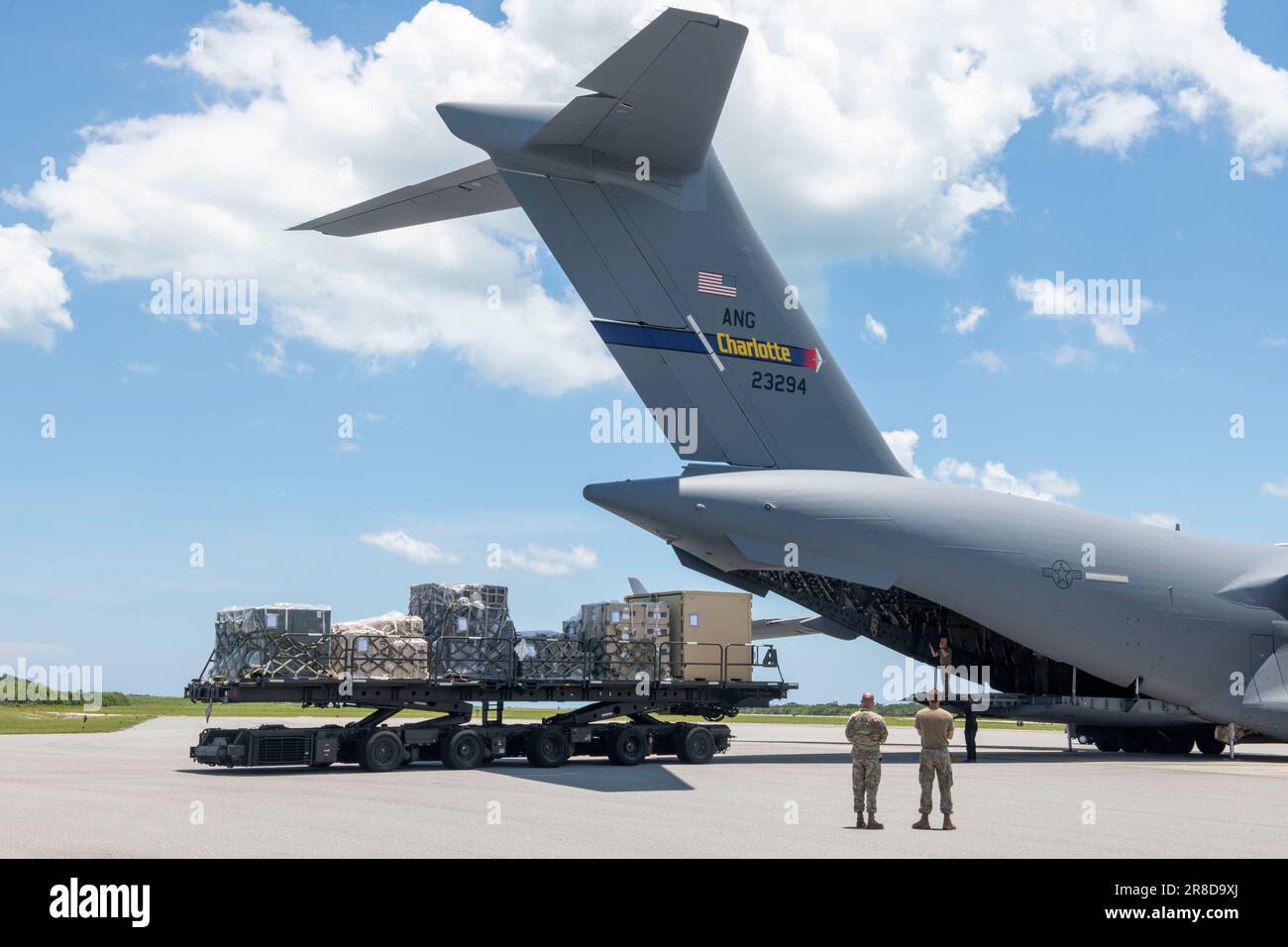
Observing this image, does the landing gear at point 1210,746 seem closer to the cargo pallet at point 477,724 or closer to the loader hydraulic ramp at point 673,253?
the loader hydraulic ramp at point 673,253

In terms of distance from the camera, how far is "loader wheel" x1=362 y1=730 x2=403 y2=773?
18.3 meters

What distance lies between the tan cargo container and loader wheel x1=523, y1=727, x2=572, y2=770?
2.74 m

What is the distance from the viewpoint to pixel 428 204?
64.8ft

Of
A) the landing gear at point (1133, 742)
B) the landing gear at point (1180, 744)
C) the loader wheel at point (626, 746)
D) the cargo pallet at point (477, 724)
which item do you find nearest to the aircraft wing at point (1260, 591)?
the landing gear at point (1180, 744)

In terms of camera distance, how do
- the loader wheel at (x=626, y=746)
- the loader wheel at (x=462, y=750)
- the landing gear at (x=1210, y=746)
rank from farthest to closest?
the landing gear at (x=1210, y=746)
the loader wheel at (x=626, y=746)
the loader wheel at (x=462, y=750)

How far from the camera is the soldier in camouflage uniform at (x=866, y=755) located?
12.0 meters

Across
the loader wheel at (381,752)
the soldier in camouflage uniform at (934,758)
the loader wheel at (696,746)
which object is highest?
the soldier in camouflage uniform at (934,758)

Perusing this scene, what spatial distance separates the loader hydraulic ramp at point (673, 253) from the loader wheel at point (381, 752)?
6.69m

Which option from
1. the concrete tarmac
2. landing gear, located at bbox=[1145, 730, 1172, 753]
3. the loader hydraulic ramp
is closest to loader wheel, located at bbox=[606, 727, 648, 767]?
the concrete tarmac

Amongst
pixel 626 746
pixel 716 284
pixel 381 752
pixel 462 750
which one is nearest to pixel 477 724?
pixel 462 750

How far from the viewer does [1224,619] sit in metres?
23.9

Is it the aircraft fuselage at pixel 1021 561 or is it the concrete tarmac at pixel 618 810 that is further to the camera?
the aircraft fuselage at pixel 1021 561
